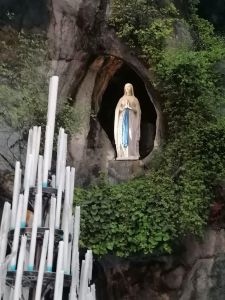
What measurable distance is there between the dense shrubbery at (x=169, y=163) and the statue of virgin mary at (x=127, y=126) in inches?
40.5

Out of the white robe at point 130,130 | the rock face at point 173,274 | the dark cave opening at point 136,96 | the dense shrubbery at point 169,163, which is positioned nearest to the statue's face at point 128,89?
the white robe at point 130,130

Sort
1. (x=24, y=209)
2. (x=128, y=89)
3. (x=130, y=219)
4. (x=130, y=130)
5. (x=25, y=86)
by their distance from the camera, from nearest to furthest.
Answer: (x=24, y=209)
(x=130, y=219)
(x=25, y=86)
(x=130, y=130)
(x=128, y=89)

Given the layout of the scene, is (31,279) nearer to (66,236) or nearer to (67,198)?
(66,236)

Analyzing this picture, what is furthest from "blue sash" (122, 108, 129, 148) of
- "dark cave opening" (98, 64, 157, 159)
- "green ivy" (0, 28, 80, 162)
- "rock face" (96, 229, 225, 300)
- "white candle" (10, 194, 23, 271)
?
"white candle" (10, 194, 23, 271)

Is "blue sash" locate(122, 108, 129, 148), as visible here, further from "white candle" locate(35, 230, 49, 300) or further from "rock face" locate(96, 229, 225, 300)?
"white candle" locate(35, 230, 49, 300)

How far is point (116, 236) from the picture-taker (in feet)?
30.7

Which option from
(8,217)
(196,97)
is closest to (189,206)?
(196,97)

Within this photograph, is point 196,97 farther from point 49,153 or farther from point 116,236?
point 49,153

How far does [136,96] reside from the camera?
12844 millimetres

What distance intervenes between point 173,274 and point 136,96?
14.9ft

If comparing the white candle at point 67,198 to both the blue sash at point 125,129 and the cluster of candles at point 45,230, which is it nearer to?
the cluster of candles at point 45,230

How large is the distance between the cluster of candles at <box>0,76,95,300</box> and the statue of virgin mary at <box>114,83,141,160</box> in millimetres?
5669

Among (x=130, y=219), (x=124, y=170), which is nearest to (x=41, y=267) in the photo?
(x=130, y=219)

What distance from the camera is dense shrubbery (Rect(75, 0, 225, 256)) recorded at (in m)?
9.27
